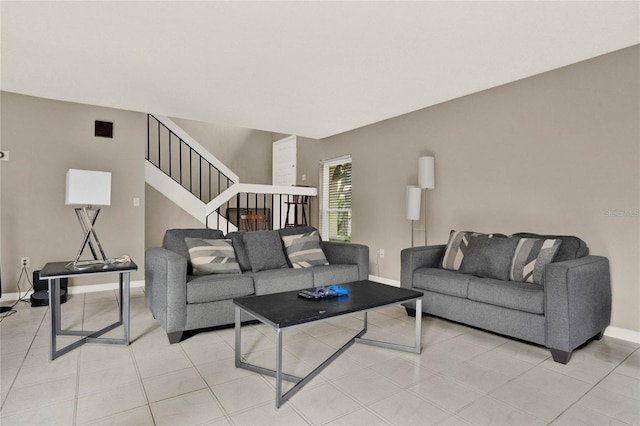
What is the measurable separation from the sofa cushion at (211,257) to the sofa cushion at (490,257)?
2.13 metres

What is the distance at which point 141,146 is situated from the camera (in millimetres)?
4859

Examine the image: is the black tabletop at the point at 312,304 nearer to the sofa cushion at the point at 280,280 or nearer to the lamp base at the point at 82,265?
the sofa cushion at the point at 280,280

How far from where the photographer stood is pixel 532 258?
2932mm

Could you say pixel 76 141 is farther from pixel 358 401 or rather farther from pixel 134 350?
pixel 358 401

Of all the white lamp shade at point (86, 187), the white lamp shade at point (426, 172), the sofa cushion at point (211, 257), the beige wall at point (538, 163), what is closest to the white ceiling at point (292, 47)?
the beige wall at point (538, 163)

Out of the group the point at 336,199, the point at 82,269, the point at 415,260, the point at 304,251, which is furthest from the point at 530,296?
the point at 336,199

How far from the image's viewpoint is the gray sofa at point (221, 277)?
8.92 feet

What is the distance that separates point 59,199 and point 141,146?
116 cm

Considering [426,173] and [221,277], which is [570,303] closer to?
[426,173]

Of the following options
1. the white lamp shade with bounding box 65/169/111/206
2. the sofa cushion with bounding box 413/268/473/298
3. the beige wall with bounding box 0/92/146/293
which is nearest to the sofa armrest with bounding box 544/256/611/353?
the sofa cushion with bounding box 413/268/473/298

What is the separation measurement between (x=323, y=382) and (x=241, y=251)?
1.81m

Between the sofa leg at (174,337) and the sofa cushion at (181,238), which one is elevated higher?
the sofa cushion at (181,238)

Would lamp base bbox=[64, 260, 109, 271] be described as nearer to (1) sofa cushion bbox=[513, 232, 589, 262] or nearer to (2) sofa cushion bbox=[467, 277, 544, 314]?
(2) sofa cushion bbox=[467, 277, 544, 314]

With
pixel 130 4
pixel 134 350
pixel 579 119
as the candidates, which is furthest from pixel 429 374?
pixel 130 4
